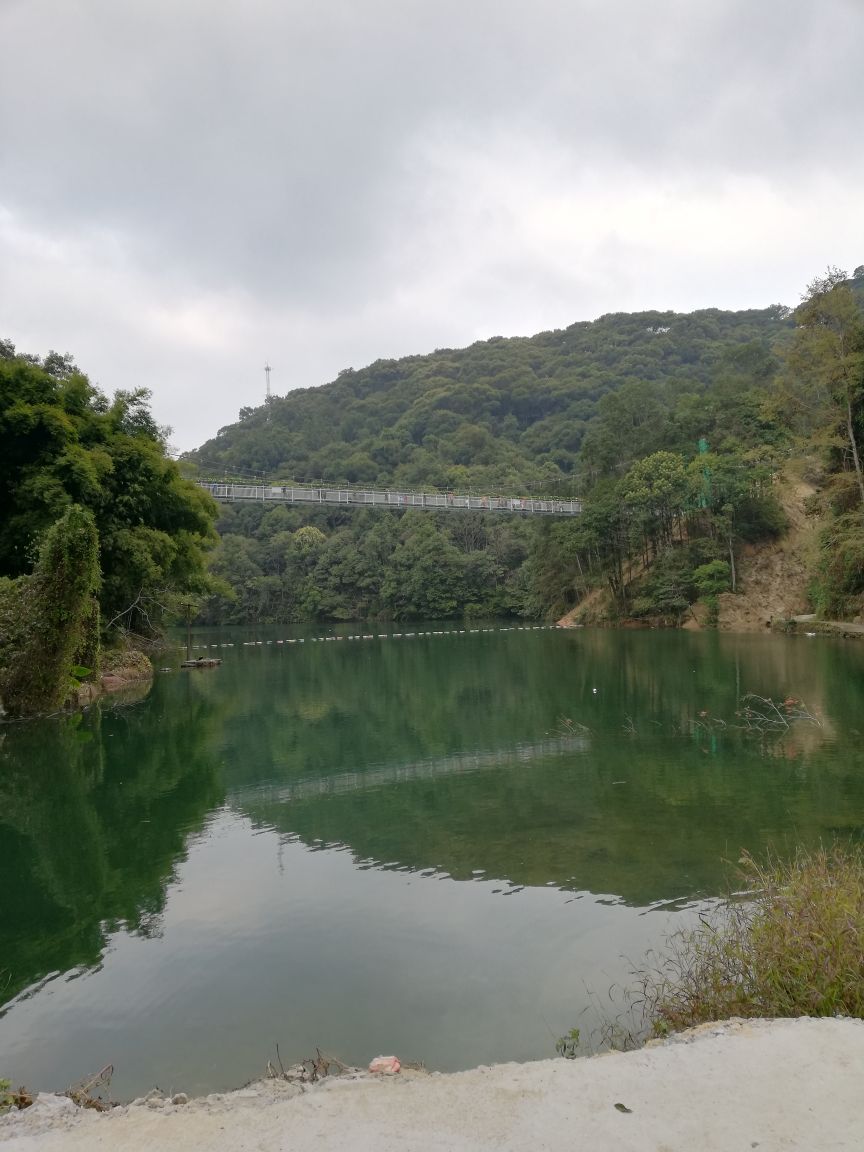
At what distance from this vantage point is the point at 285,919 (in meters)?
5.59

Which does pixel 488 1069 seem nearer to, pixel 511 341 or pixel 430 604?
pixel 430 604

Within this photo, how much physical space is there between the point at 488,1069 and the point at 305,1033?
1320 mm

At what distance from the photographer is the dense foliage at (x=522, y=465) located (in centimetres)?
3725

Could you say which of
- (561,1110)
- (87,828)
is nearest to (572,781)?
(87,828)

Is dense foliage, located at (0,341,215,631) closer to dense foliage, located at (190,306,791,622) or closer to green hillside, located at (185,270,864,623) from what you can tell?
dense foliage, located at (190,306,791,622)

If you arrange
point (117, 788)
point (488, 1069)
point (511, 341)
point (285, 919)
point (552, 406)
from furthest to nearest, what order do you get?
point (511, 341) < point (552, 406) < point (117, 788) < point (285, 919) < point (488, 1069)

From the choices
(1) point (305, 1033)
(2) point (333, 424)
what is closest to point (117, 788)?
(1) point (305, 1033)

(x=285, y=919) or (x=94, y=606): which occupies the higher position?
(x=94, y=606)

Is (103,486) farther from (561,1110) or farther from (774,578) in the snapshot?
(774,578)

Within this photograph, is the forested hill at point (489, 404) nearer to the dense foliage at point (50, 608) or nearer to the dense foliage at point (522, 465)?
the dense foliage at point (522, 465)

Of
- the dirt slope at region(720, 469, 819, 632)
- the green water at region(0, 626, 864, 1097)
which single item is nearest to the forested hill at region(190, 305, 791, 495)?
the dirt slope at region(720, 469, 819, 632)

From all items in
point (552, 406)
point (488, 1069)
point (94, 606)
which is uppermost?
point (552, 406)

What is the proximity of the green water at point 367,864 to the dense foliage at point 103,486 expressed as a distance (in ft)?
18.2

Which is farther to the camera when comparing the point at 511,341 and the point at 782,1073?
the point at 511,341
